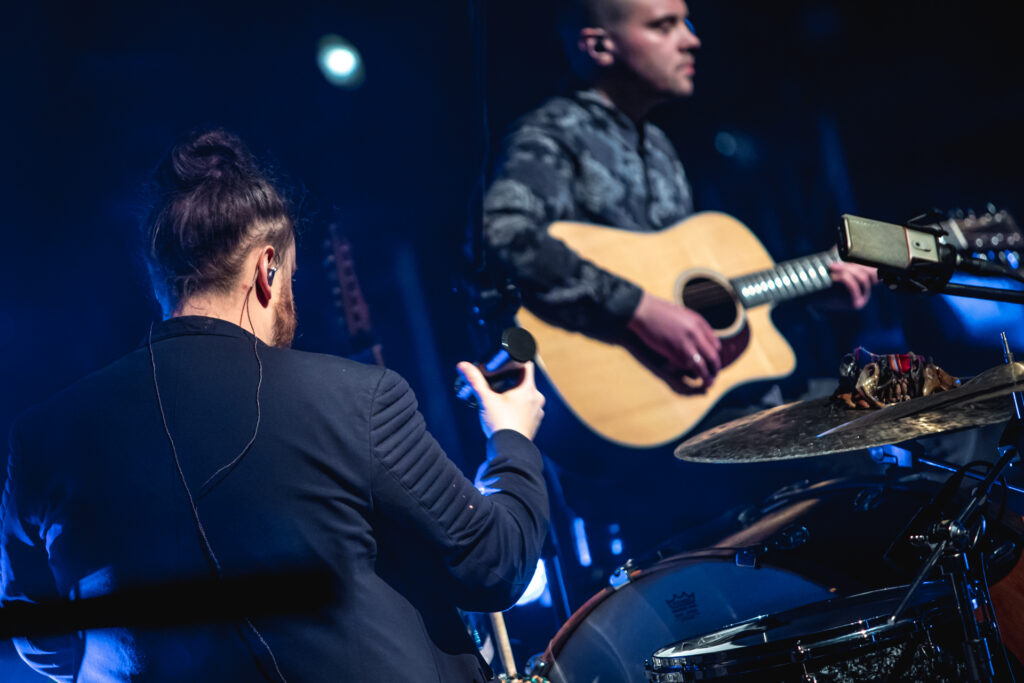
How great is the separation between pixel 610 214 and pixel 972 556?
206 cm

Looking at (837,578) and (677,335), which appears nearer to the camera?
(837,578)

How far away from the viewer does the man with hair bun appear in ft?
4.10

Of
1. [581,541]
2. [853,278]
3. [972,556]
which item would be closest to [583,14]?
[853,278]

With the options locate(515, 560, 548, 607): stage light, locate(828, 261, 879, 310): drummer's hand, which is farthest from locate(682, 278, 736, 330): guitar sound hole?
locate(515, 560, 548, 607): stage light

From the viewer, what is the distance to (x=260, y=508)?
4.11 feet

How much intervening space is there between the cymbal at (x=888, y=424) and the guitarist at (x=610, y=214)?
1.20m

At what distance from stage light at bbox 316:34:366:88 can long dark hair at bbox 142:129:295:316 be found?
5.38ft

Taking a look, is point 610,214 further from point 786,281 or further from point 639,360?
point 786,281

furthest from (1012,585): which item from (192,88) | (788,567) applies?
(192,88)

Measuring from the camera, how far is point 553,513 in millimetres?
3049

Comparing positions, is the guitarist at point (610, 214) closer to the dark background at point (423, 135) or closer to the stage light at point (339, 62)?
the dark background at point (423, 135)

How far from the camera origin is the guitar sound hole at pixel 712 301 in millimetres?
3166

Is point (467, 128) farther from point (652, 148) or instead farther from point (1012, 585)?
point (1012, 585)

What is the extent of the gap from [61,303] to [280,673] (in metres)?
1.62
